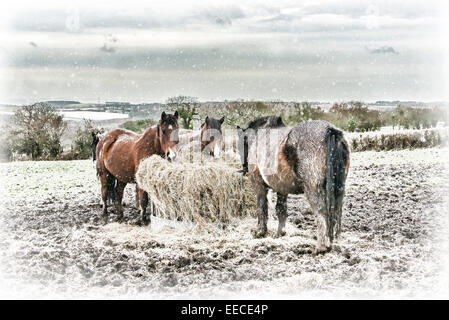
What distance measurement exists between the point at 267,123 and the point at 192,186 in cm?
149

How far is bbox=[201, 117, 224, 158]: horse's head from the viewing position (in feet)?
23.0

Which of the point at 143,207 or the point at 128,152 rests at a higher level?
the point at 128,152

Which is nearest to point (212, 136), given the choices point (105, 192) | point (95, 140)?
point (105, 192)

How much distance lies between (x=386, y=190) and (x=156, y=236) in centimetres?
509

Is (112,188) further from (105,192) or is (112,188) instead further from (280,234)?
(280,234)

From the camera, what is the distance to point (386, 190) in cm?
936

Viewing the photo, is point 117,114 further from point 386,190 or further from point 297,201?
point 386,190

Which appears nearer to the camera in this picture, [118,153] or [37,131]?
[118,153]

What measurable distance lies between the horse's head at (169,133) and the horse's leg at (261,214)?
1492 millimetres

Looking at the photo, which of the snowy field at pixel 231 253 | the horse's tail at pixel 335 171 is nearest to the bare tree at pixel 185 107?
the snowy field at pixel 231 253

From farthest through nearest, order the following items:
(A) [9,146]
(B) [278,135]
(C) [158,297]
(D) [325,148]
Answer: (A) [9,146] → (B) [278,135] → (D) [325,148] → (C) [158,297]

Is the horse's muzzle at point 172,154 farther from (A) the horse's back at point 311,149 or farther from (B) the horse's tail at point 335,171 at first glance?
(B) the horse's tail at point 335,171

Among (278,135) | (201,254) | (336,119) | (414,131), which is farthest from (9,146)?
(414,131)

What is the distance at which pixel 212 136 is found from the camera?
23.2 ft
